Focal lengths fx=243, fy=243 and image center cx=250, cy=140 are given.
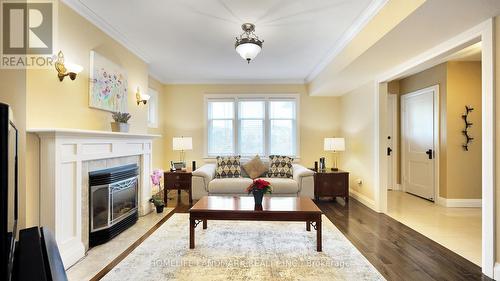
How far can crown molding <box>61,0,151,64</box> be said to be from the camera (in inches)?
100

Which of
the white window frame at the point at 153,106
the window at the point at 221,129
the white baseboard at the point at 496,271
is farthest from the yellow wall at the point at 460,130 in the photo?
the white window frame at the point at 153,106

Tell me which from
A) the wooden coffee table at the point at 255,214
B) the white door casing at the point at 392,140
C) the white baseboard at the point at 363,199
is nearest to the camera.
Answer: the wooden coffee table at the point at 255,214

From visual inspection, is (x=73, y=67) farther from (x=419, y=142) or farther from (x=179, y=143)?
(x=419, y=142)

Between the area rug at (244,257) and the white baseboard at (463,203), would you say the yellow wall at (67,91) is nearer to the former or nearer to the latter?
the area rug at (244,257)

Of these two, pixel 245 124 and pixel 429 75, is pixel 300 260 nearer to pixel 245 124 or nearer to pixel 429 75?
pixel 245 124

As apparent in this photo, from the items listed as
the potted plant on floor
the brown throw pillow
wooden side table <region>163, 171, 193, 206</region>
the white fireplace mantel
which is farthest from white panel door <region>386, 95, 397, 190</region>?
the white fireplace mantel

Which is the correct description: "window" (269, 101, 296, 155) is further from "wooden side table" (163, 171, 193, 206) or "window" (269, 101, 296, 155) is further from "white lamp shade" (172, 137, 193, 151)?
"wooden side table" (163, 171, 193, 206)

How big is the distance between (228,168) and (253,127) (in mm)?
1423

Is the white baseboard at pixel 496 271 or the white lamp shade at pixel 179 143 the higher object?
the white lamp shade at pixel 179 143

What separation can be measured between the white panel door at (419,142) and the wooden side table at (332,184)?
1.70 m

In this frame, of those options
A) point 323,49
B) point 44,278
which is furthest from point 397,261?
point 323,49

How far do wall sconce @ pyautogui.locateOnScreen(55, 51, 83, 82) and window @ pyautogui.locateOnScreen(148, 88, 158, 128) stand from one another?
9.03 feet

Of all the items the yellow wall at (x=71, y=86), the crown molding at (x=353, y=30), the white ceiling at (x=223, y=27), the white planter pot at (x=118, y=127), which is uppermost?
the white ceiling at (x=223, y=27)

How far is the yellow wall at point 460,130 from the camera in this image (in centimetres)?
430
